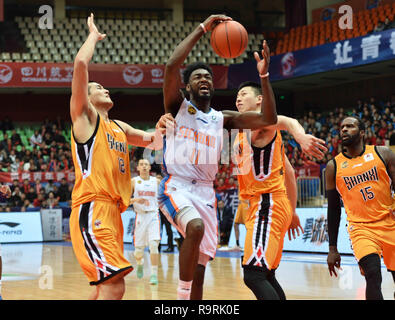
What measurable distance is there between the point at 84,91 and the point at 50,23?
882 inches

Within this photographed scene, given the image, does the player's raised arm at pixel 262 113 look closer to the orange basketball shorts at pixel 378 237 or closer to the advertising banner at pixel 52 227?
the orange basketball shorts at pixel 378 237

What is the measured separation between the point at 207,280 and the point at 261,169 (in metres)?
4.93

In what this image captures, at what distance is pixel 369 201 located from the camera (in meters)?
6.05

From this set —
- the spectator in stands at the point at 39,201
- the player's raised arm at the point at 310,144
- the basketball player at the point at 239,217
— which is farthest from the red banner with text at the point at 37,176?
the player's raised arm at the point at 310,144

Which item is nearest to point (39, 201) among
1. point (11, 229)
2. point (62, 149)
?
point (11, 229)

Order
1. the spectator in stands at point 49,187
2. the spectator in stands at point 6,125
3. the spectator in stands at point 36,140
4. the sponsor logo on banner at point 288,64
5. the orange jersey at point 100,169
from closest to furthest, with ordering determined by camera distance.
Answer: the orange jersey at point 100,169 → the spectator in stands at point 49,187 → the sponsor logo on banner at point 288,64 → the spectator in stands at point 36,140 → the spectator in stands at point 6,125

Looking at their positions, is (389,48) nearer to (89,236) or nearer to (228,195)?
(228,195)

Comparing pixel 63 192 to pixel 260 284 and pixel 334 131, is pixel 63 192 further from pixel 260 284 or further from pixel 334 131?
pixel 260 284

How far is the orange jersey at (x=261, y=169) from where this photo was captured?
580 cm

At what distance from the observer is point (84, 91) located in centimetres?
498

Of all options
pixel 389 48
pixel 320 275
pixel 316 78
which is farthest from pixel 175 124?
pixel 316 78

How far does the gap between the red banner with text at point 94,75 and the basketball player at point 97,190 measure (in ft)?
61.1

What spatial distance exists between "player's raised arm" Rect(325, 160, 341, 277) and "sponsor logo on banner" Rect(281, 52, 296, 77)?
16.4 m

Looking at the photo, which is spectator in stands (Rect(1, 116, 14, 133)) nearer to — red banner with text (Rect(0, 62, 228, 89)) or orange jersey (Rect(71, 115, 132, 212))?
red banner with text (Rect(0, 62, 228, 89))
